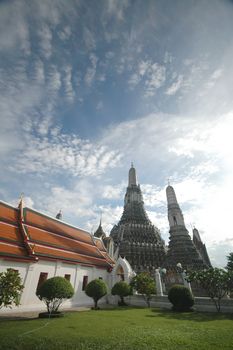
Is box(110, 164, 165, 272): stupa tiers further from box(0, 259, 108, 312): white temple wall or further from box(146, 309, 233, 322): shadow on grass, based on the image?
box(146, 309, 233, 322): shadow on grass

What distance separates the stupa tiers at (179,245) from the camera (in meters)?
41.0

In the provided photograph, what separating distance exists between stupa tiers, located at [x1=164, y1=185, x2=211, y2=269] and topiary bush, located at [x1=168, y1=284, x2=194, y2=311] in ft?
89.3

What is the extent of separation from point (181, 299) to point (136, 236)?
41.9 m

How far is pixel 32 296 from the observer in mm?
14352

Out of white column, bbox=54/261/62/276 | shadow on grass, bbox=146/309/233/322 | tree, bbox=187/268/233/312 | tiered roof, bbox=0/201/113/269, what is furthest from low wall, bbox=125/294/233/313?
white column, bbox=54/261/62/276

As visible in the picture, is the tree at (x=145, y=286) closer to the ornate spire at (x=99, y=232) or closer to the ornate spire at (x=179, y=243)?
the ornate spire at (x=179, y=243)

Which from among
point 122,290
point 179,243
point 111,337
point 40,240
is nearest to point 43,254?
point 40,240

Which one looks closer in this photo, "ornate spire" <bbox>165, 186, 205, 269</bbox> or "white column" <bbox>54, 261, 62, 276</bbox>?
"white column" <bbox>54, 261, 62, 276</bbox>

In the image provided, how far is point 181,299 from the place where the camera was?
15445 mm

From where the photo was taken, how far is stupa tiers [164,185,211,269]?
41.0m

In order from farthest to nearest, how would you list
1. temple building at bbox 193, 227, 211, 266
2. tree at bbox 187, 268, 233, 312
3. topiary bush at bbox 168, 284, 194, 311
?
1. temple building at bbox 193, 227, 211, 266
2. topiary bush at bbox 168, 284, 194, 311
3. tree at bbox 187, 268, 233, 312

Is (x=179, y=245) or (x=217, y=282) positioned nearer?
(x=217, y=282)

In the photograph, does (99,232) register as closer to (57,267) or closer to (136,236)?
(136,236)

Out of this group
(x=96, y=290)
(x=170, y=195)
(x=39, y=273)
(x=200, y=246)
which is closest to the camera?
(x=39, y=273)
